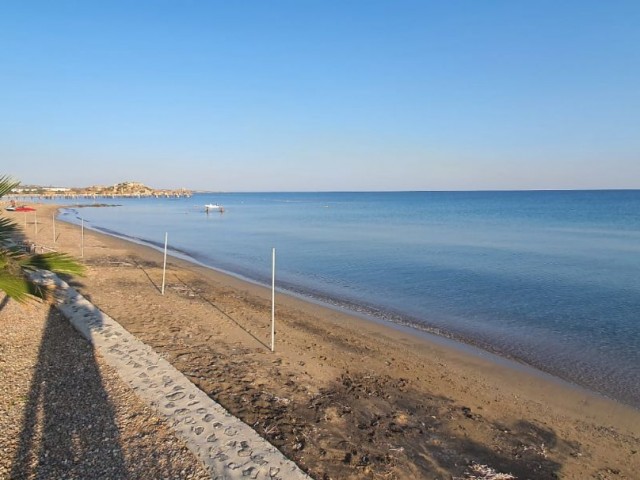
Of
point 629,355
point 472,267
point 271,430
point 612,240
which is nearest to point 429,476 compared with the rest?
point 271,430

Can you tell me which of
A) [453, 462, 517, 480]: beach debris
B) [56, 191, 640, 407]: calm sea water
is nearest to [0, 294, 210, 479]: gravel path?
[453, 462, 517, 480]: beach debris

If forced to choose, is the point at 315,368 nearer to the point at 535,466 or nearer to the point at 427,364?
the point at 427,364

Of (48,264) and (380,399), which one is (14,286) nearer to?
(48,264)

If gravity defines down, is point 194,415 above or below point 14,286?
below

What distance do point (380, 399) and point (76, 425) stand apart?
4.55 m

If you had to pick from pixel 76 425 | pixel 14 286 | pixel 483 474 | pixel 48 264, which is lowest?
pixel 483 474

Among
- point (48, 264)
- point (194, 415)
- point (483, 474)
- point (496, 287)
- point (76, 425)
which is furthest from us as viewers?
point (496, 287)

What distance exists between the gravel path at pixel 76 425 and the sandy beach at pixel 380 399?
1.32m

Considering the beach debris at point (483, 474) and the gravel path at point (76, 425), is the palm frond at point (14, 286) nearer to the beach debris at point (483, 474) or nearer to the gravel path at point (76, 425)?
the gravel path at point (76, 425)

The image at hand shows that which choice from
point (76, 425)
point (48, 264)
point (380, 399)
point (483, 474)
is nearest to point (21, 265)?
point (48, 264)

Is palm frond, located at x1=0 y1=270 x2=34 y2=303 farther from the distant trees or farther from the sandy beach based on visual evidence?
the sandy beach

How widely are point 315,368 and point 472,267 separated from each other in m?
16.6

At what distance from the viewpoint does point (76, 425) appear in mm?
5414

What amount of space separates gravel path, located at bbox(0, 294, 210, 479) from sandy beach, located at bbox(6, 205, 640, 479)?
1317mm
